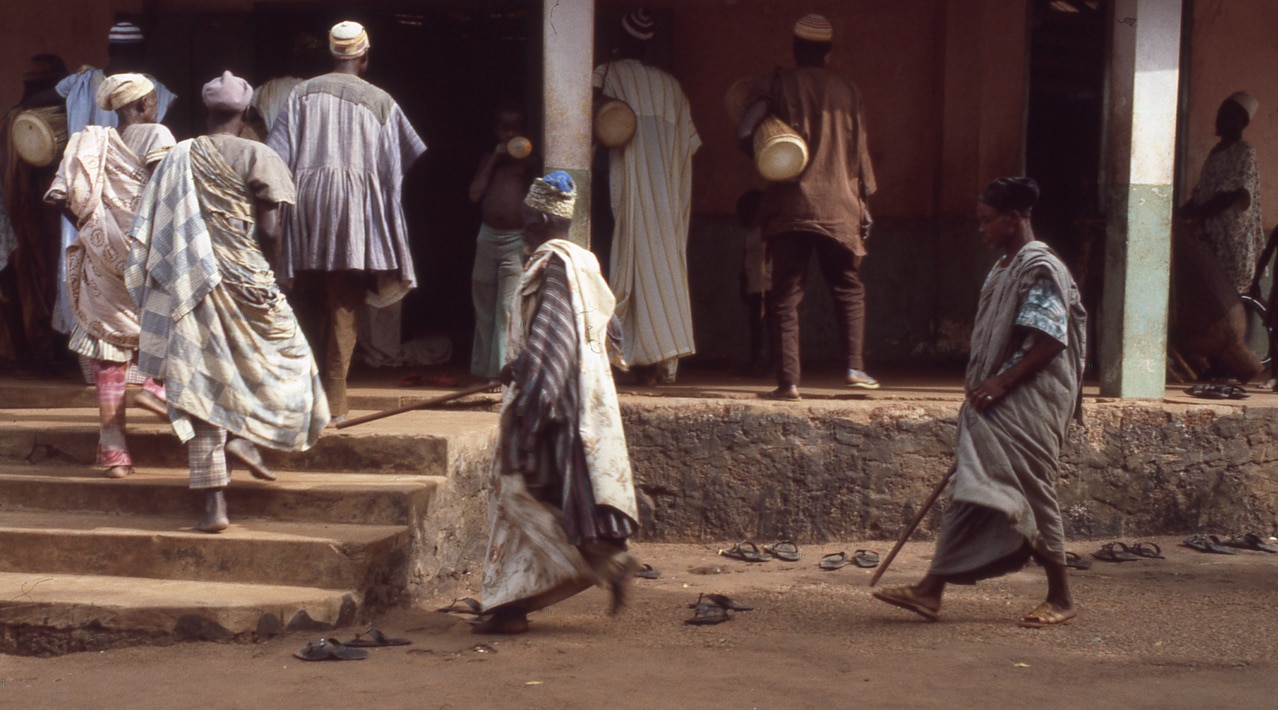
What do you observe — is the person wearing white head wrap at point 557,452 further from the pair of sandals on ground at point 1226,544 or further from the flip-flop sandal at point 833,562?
the pair of sandals on ground at point 1226,544

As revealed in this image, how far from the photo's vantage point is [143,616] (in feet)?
16.4

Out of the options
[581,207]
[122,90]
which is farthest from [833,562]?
[122,90]

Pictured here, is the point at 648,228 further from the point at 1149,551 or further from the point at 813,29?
the point at 1149,551

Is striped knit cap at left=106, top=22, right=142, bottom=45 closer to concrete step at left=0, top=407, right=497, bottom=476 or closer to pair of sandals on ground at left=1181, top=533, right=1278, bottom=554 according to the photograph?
concrete step at left=0, top=407, right=497, bottom=476

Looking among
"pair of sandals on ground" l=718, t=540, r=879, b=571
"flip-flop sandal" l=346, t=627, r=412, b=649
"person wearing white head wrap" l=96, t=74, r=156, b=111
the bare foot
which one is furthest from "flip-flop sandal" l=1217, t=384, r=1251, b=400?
"person wearing white head wrap" l=96, t=74, r=156, b=111

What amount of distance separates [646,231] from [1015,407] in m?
2.95

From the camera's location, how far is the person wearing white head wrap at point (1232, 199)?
8.24 meters

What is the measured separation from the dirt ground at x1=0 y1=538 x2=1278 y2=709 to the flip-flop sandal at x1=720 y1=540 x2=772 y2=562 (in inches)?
22.9

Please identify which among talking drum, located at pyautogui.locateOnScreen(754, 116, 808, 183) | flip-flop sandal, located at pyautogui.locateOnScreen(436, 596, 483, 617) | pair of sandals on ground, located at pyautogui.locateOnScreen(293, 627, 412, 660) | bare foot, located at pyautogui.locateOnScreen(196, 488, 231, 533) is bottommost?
flip-flop sandal, located at pyautogui.locateOnScreen(436, 596, 483, 617)

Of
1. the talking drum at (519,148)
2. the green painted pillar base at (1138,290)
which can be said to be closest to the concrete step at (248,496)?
the talking drum at (519,148)

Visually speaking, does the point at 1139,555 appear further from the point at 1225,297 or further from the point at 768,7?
the point at 768,7

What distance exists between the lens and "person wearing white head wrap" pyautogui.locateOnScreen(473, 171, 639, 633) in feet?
16.6

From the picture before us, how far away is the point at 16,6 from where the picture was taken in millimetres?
8875

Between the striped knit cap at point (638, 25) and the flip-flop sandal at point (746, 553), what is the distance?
9.26ft
